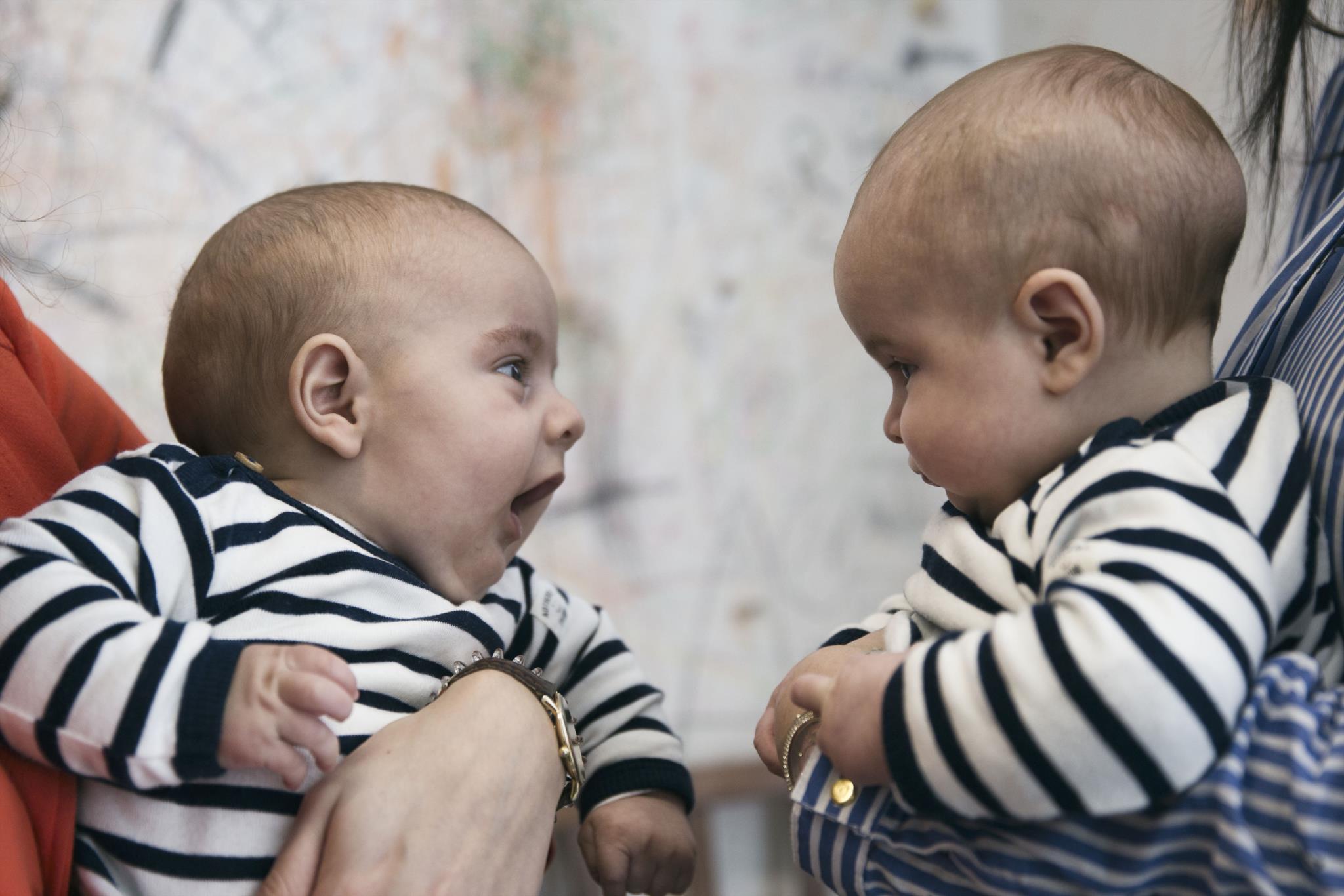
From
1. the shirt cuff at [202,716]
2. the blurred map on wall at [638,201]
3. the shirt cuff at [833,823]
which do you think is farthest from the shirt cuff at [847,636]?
the blurred map on wall at [638,201]

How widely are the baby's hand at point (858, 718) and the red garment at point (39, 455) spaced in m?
0.51

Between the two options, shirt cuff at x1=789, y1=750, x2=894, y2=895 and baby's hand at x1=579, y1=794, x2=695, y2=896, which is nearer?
shirt cuff at x1=789, y1=750, x2=894, y2=895

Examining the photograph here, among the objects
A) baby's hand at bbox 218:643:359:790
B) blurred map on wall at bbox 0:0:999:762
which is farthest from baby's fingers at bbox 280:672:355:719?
blurred map on wall at bbox 0:0:999:762

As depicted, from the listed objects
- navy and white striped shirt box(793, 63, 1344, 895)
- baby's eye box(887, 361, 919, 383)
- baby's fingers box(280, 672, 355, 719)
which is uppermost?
baby's eye box(887, 361, 919, 383)

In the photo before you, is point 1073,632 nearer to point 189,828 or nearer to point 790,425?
point 189,828

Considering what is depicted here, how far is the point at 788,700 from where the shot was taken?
0.84m

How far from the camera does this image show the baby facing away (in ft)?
2.26

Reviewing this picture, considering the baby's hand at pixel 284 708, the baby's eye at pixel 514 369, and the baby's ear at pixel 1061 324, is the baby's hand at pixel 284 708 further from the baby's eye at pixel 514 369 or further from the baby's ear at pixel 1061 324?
the baby's ear at pixel 1061 324

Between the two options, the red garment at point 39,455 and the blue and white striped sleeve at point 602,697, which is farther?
the blue and white striped sleeve at point 602,697

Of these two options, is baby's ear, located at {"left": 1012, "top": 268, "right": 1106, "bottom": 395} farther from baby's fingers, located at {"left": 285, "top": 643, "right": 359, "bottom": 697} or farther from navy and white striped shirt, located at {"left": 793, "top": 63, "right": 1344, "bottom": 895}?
baby's fingers, located at {"left": 285, "top": 643, "right": 359, "bottom": 697}

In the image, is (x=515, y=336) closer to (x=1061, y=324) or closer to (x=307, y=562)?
(x=307, y=562)

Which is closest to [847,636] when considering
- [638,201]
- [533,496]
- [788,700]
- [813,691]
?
[788,700]

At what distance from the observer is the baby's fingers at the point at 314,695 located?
0.67m

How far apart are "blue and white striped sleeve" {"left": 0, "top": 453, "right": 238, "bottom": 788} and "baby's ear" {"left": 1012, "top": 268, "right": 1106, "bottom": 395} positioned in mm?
620
